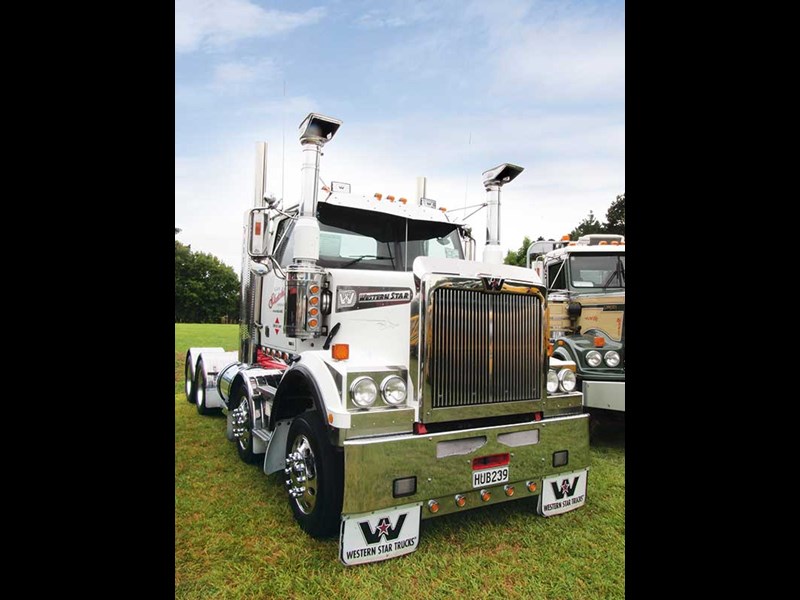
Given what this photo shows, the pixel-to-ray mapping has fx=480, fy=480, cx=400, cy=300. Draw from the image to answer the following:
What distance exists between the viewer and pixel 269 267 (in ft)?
16.7

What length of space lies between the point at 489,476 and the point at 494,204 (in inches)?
110

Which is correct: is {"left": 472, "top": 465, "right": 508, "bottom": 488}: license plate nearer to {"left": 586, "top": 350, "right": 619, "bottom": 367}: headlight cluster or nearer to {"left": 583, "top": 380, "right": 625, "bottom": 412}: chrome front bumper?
{"left": 583, "top": 380, "right": 625, "bottom": 412}: chrome front bumper

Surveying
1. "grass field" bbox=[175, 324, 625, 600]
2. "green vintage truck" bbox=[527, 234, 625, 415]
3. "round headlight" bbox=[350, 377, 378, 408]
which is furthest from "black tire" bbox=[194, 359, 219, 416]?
"green vintage truck" bbox=[527, 234, 625, 415]

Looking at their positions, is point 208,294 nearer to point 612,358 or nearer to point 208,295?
point 208,295

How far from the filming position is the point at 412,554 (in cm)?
318

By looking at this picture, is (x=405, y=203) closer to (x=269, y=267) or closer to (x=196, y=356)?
(x=269, y=267)

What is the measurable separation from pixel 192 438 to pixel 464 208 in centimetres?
445

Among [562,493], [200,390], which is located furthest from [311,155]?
[200,390]

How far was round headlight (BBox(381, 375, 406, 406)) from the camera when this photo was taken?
3.20 metres

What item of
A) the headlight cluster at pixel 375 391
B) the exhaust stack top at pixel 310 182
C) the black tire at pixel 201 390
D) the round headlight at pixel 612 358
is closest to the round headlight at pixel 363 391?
the headlight cluster at pixel 375 391

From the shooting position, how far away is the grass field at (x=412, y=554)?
9.37 ft

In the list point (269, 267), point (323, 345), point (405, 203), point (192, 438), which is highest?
point (405, 203)
